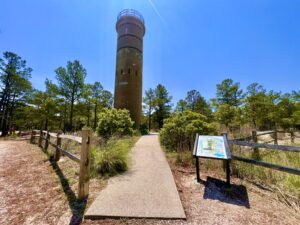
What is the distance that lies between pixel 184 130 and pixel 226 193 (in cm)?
389

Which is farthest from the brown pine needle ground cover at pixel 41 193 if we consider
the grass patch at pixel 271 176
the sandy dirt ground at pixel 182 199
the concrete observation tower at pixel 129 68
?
the concrete observation tower at pixel 129 68

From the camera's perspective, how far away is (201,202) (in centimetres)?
279

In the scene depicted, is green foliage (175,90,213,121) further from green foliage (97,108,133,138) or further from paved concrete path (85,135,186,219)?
paved concrete path (85,135,186,219)

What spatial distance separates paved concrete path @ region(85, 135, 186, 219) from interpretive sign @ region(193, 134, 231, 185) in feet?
3.09

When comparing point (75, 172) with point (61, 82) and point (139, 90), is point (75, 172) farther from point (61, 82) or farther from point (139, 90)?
point (61, 82)

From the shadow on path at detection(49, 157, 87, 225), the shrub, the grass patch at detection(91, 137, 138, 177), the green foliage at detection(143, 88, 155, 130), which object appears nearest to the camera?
the shadow on path at detection(49, 157, 87, 225)

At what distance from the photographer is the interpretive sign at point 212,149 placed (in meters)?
3.41

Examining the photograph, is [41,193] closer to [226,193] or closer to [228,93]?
[226,193]

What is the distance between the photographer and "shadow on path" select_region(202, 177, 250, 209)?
2.82 metres

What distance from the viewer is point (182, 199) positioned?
2.89 meters

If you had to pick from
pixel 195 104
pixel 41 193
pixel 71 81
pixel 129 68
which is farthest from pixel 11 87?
pixel 195 104

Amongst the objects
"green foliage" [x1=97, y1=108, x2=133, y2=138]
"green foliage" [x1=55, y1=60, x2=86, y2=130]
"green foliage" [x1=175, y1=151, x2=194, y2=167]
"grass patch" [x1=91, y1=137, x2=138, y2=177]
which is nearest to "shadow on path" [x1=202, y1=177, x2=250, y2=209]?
"green foliage" [x1=175, y1=151, x2=194, y2=167]

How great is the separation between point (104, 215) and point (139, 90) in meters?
16.3

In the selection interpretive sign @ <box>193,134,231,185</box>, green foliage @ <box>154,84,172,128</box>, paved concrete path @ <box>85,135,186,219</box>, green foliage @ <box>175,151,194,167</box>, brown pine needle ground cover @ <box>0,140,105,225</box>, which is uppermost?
A: green foliage @ <box>154,84,172,128</box>
